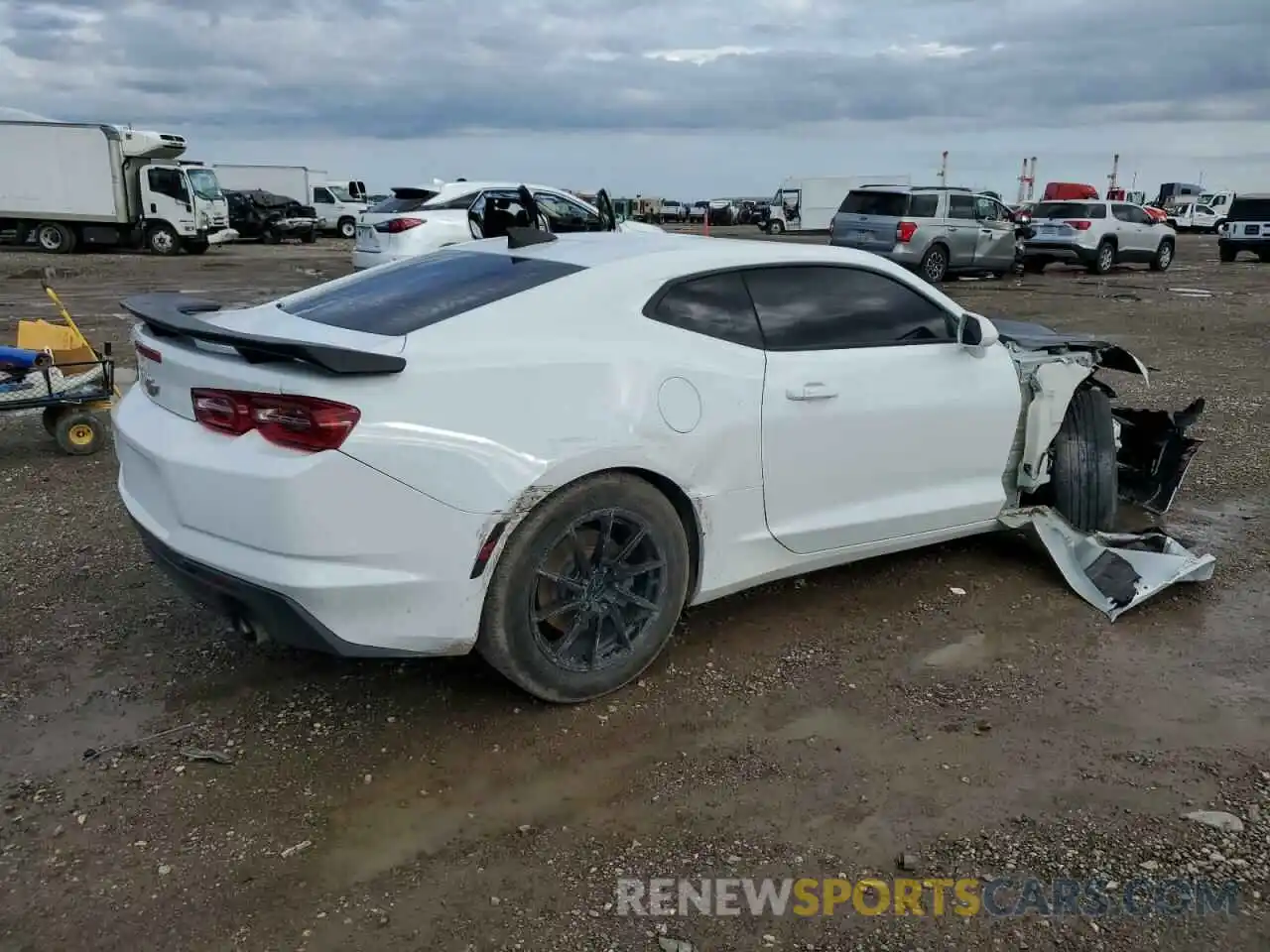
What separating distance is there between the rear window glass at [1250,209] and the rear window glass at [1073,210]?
24.6 ft

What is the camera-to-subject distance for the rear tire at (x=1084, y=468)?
4930mm

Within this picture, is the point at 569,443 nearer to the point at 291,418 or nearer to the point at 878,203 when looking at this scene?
the point at 291,418

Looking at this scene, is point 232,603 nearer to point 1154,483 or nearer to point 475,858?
point 475,858

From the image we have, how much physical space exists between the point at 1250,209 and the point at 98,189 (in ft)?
98.2

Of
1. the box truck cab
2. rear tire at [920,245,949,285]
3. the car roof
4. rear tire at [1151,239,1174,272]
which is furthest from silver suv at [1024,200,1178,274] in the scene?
the box truck cab

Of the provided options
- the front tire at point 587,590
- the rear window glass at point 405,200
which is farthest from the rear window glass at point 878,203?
the front tire at point 587,590

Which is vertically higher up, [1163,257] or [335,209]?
[335,209]

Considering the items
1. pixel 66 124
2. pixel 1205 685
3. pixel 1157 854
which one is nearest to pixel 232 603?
pixel 1157 854

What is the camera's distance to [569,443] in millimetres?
3170

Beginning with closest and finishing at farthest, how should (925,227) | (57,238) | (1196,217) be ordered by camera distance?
(925,227) < (57,238) < (1196,217)

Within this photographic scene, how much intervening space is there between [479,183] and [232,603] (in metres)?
13.6

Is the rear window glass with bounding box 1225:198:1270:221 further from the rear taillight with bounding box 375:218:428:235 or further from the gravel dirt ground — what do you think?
the gravel dirt ground

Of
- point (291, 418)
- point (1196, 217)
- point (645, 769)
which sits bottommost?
point (645, 769)

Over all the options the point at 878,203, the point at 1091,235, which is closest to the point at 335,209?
the point at 878,203
